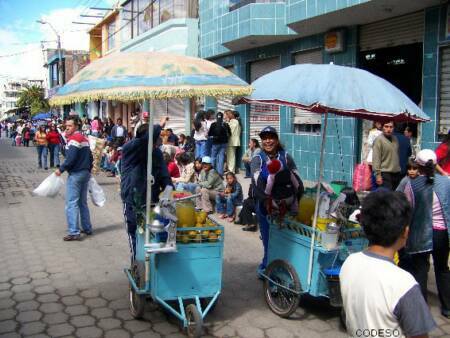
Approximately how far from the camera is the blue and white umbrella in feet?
12.8

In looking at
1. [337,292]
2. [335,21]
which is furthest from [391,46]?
[337,292]

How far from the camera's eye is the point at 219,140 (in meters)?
12.9

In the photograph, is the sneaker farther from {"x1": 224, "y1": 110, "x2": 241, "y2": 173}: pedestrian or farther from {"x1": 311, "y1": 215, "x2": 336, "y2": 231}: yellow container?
{"x1": 224, "y1": 110, "x2": 241, "y2": 173}: pedestrian

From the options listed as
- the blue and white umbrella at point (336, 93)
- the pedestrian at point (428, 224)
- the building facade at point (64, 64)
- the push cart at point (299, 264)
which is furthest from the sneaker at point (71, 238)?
the building facade at point (64, 64)

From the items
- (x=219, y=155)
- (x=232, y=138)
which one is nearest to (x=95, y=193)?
(x=219, y=155)

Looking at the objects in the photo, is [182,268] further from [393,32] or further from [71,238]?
[393,32]

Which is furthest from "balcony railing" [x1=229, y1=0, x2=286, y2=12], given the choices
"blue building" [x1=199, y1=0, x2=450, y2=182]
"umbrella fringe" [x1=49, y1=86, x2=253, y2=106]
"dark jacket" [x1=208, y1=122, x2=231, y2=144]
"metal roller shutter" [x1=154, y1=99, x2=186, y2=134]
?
"umbrella fringe" [x1=49, y1=86, x2=253, y2=106]

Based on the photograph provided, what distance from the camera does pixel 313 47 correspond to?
38.7 ft

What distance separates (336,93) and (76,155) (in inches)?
169

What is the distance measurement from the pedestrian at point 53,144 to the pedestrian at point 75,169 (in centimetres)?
1077

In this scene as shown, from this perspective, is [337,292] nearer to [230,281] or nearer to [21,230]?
[230,281]

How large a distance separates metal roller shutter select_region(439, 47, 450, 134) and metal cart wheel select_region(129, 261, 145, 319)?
21.6ft

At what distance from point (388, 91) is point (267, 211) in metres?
1.63

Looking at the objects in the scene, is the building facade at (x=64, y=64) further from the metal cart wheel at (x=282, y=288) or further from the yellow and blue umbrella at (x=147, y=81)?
the metal cart wheel at (x=282, y=288)
